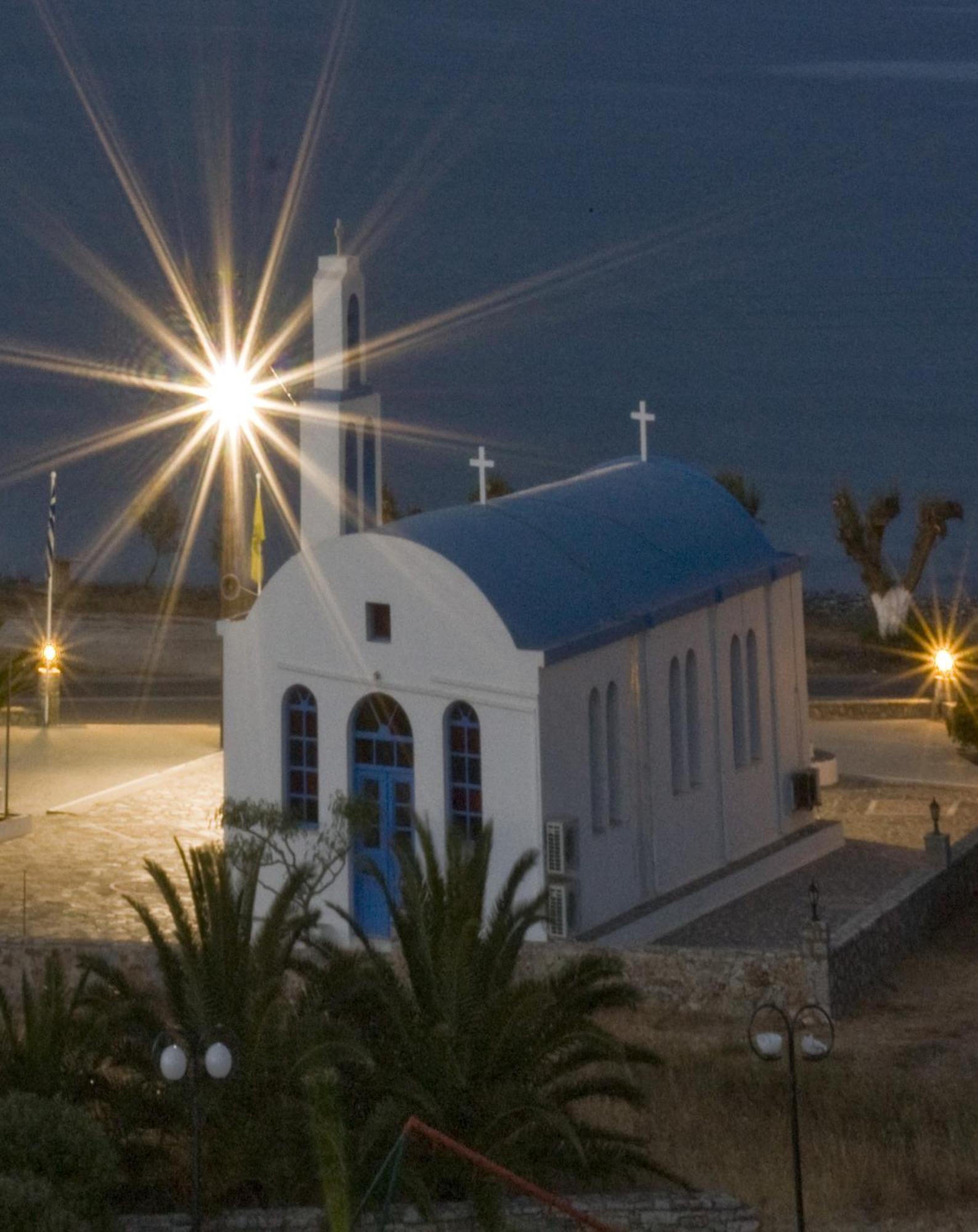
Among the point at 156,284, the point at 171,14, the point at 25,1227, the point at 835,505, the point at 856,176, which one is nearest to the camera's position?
the point at 25,1227

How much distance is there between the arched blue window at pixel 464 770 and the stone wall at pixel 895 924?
428 cm

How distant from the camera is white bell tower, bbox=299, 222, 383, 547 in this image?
2673 centimetres

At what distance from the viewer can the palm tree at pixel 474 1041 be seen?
17641 millimetres

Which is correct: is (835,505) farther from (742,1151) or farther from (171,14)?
(171,14)

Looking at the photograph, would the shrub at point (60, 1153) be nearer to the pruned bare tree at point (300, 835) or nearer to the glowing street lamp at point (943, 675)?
the pruned bare tree at point (300, 835)

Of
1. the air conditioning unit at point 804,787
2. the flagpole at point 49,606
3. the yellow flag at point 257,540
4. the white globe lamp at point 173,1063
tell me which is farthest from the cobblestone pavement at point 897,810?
the white globe lamp at point 173,1063

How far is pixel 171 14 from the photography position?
5817 inches

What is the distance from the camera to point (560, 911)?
2458cm

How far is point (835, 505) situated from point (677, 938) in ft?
83.8

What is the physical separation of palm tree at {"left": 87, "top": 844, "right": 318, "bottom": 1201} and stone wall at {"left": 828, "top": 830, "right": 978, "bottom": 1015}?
6.94m

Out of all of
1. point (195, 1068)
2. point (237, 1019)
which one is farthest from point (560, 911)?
point (195, 1068)

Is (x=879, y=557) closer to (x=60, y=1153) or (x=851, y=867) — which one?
(x=851, y=867)

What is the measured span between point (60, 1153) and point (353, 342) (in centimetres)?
1298

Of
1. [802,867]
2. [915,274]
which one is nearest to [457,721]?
[802,867]
